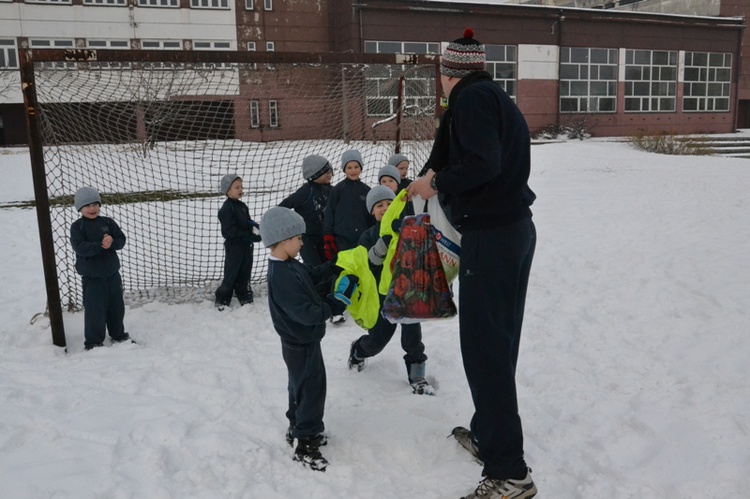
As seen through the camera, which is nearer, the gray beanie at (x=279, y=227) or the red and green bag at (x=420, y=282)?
the red and green bag at (x=420, y=282)

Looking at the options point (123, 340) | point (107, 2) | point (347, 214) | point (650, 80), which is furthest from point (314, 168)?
point (650, 80)

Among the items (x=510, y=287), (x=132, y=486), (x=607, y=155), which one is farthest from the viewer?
(x=607, y=155)

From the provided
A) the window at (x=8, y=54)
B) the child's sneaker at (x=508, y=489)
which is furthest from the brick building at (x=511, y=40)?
the child's sneaker at (x=508, y=489)

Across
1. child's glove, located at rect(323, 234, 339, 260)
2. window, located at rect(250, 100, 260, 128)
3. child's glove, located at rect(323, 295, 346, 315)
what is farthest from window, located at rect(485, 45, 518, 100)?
child's glove, located at rect(323, 295, 346, 315)

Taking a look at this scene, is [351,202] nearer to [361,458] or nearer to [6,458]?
[361,458]

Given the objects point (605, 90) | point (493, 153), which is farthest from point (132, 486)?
point (605, 90)

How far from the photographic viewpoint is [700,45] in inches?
1206

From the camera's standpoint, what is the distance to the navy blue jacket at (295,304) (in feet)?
10.2

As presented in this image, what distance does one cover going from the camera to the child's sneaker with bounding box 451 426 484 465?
3176 millimetres

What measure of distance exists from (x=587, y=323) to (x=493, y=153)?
3117 millimetres

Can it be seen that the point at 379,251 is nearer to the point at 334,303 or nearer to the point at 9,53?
the point at 334,303

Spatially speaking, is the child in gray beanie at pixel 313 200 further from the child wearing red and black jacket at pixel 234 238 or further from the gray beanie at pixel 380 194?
the gray beanie at pixel 380 194

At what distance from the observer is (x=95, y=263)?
5016mm

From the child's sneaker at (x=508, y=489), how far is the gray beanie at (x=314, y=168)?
141 inches
